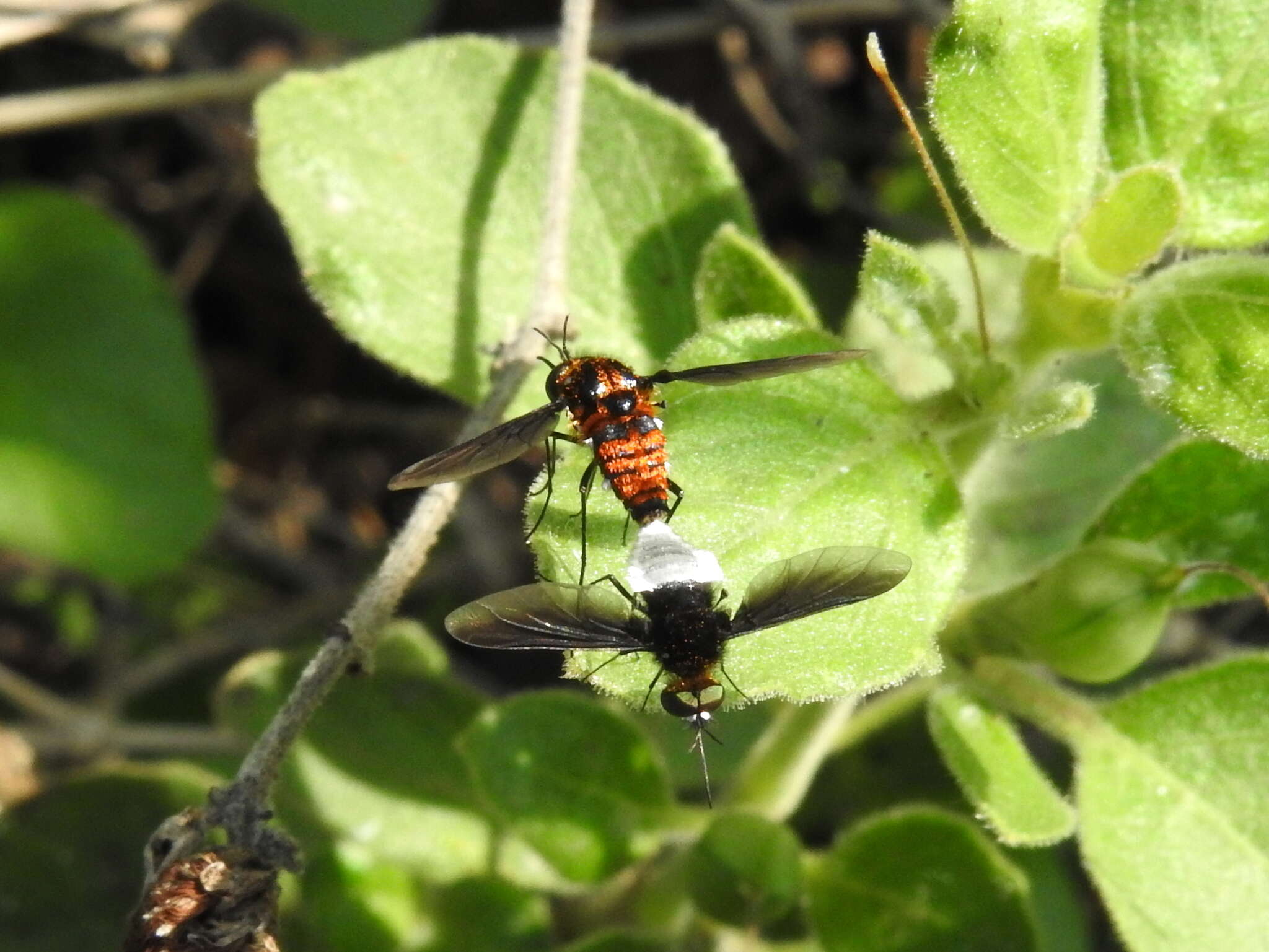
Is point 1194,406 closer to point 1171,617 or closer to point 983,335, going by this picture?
point 983,335

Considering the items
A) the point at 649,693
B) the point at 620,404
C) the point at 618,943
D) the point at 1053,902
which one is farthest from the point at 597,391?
the point at 1053,902

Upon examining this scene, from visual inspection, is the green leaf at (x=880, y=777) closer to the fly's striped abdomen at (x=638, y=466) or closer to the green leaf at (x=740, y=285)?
the green leaf at (x=740, y=285)

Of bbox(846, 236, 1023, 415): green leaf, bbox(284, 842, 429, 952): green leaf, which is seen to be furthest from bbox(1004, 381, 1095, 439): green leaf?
bbox(284, 842, 429, 952): green leaf

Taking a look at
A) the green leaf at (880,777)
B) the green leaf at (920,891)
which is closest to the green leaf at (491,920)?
the green leaf at (920,891)

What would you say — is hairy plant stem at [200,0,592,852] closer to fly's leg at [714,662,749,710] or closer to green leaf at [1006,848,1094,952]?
fly's leg at [714,662,749,710]

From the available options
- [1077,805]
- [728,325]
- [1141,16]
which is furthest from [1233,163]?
[1077,805]

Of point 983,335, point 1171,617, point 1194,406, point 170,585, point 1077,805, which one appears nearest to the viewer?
point 1194,406
